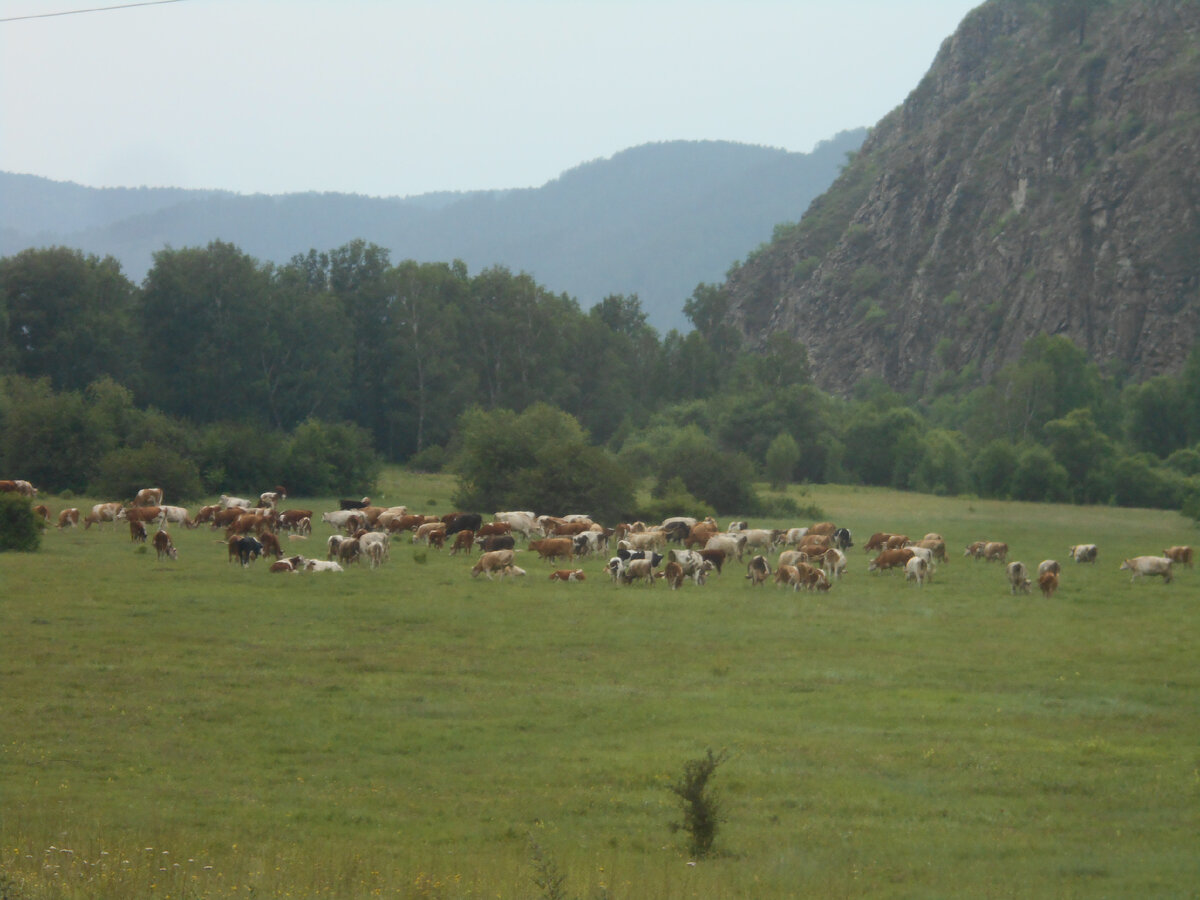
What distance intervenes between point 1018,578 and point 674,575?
8288mm

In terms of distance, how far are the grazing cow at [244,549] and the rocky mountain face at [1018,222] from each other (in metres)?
89.7

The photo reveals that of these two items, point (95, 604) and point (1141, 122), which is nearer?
point (95, 604)

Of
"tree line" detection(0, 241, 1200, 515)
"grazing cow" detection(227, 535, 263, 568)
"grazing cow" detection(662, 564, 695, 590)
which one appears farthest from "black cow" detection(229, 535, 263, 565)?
"tree line" detection(0, 241, 1200, 515)

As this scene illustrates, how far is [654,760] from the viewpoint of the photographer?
45.0ft

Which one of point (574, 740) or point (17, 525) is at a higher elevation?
point (17, 525)

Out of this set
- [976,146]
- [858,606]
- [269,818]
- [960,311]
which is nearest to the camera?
[269,818]

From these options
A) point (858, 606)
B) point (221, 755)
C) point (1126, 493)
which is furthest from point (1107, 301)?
point (221, 755)

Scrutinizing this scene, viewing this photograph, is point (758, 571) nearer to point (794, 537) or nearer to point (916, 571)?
point (916, 571)

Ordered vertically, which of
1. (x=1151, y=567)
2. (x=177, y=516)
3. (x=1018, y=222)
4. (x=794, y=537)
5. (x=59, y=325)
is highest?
(x=1018, y=222)

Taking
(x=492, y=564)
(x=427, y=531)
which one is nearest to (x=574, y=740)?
(x=492, y=564)

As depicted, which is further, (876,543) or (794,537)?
(794,537)

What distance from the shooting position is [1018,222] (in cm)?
11769

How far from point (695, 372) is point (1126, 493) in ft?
138

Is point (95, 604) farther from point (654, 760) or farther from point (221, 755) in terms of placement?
point (654, 760)
